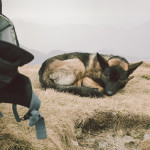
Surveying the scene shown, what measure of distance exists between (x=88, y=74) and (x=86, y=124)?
281 centimetres

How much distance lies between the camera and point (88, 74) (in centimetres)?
711

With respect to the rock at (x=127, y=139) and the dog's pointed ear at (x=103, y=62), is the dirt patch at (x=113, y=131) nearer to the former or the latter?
the rock at (x=127, y=139)

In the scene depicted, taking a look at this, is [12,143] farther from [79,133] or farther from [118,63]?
[118,63]

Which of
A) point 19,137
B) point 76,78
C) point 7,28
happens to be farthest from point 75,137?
point 76,78

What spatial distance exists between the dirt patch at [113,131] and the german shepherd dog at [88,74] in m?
1.47

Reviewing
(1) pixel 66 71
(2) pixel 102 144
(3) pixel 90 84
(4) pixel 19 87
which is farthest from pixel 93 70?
(4) pixel 19 87

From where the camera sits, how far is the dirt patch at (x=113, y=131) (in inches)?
168

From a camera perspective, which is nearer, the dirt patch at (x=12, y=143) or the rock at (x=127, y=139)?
the dirt patch at (x=12, y=143)

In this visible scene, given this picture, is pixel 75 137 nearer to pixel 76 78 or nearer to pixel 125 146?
pixel 125 146

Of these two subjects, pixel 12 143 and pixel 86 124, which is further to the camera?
pixel 86 124

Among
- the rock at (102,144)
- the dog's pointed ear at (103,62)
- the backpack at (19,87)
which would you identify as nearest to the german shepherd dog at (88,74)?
the dog's pointed ear at (103,62)

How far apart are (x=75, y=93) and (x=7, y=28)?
3456 mm

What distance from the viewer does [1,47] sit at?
2037mm

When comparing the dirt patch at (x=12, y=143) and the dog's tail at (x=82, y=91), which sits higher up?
the dirt patch at (x=12, y=143)
